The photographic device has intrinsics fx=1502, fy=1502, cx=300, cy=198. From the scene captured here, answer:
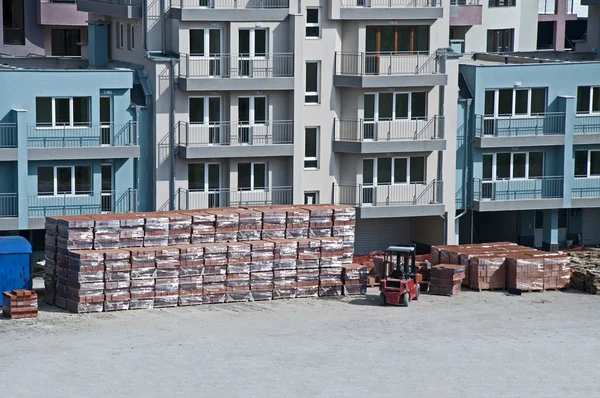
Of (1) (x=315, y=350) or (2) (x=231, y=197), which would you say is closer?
(1) (x=315, y=350)

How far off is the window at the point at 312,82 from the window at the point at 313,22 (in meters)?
1.14

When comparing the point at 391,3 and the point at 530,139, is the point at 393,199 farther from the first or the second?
the point at 391,3

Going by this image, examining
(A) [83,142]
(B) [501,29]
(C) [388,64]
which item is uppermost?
(B) [501,29]

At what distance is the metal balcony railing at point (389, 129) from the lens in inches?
2339

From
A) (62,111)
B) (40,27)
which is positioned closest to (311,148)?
(62,111)

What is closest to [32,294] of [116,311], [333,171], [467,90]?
[116,311]

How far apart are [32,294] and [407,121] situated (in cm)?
1780

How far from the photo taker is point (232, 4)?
2269 inches

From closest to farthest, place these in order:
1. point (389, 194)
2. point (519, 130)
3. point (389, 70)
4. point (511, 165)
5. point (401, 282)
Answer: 1. point (401, 282)
2. point (389, 70)
3. point (389, 194)
4. point (519, 130)
5. point (511, 165)

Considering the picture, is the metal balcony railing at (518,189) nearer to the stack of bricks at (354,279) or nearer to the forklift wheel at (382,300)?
the stack of bricks at (354,279)

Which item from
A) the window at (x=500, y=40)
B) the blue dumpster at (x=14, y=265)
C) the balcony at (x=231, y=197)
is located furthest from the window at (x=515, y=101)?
the window at (x=500, y=40)

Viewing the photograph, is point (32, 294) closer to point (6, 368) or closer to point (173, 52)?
point (6, 368)

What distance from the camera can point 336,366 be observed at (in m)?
44.6

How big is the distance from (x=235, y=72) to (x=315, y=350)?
1512 centimetres
